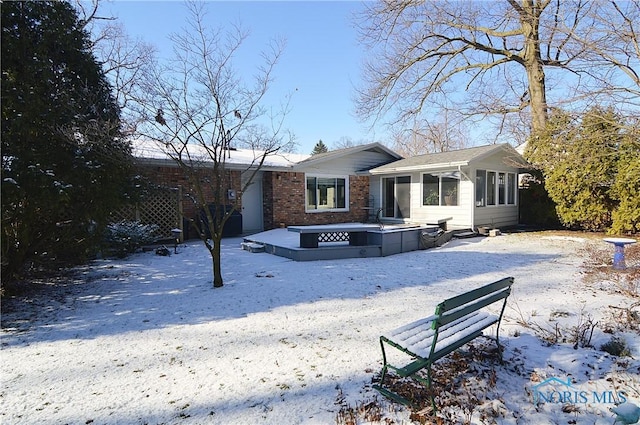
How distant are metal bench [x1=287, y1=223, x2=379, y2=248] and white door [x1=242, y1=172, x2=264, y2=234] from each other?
4994mm

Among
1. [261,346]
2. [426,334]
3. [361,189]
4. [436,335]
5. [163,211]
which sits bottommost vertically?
[261,346]

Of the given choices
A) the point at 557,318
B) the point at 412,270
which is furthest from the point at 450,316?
the point at 412,270

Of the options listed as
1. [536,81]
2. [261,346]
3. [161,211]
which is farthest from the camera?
[536,81]

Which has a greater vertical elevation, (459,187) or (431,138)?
(431,138)

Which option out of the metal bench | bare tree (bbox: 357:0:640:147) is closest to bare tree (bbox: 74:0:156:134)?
the metal bench

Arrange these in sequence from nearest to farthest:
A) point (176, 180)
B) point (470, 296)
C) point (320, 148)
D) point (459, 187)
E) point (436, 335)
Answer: point (436, 335)
point (470, 296)
point (176, 180)
point (459, 187)
point (320, 148)

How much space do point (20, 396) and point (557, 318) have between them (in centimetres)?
560

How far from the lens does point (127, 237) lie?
8.70 metres

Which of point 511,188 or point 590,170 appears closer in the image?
point 590,170

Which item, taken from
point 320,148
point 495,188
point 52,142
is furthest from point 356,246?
point 320,148

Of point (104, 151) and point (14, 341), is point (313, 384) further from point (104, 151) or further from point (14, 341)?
point (104, 151)

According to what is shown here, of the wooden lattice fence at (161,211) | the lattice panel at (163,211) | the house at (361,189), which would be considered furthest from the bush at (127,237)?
the house at (361,189)

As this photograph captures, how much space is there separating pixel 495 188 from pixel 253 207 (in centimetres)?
948

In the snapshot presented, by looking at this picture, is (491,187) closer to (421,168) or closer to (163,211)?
(421,168)
